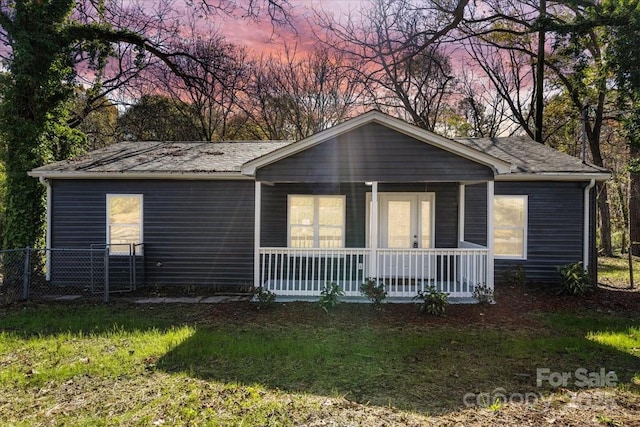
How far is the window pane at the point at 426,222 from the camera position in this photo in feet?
31.5

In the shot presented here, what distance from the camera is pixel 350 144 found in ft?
24.9

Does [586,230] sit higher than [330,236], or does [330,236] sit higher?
[586,230]

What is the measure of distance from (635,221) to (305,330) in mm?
16919

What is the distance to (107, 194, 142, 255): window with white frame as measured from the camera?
946cm

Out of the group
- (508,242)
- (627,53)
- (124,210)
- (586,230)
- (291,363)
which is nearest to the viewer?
(291,363)

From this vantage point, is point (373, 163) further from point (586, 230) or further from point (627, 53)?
point (627, 53)

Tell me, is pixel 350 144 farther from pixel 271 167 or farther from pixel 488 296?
pixel 488 296

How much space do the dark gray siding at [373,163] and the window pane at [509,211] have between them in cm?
271

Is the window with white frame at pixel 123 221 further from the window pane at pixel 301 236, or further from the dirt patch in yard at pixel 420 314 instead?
the window pane at pixel 301 236

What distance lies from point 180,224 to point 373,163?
16.7ft

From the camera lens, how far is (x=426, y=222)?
9.62m

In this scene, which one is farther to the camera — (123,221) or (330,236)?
(330,236)

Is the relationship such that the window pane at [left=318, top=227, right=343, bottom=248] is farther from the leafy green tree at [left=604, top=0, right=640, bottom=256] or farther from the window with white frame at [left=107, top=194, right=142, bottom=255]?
the leafy green tree at [left=604, top=0, right=640, bottom=256]

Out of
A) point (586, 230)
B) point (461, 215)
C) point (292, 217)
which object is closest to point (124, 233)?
point (292, 217)
